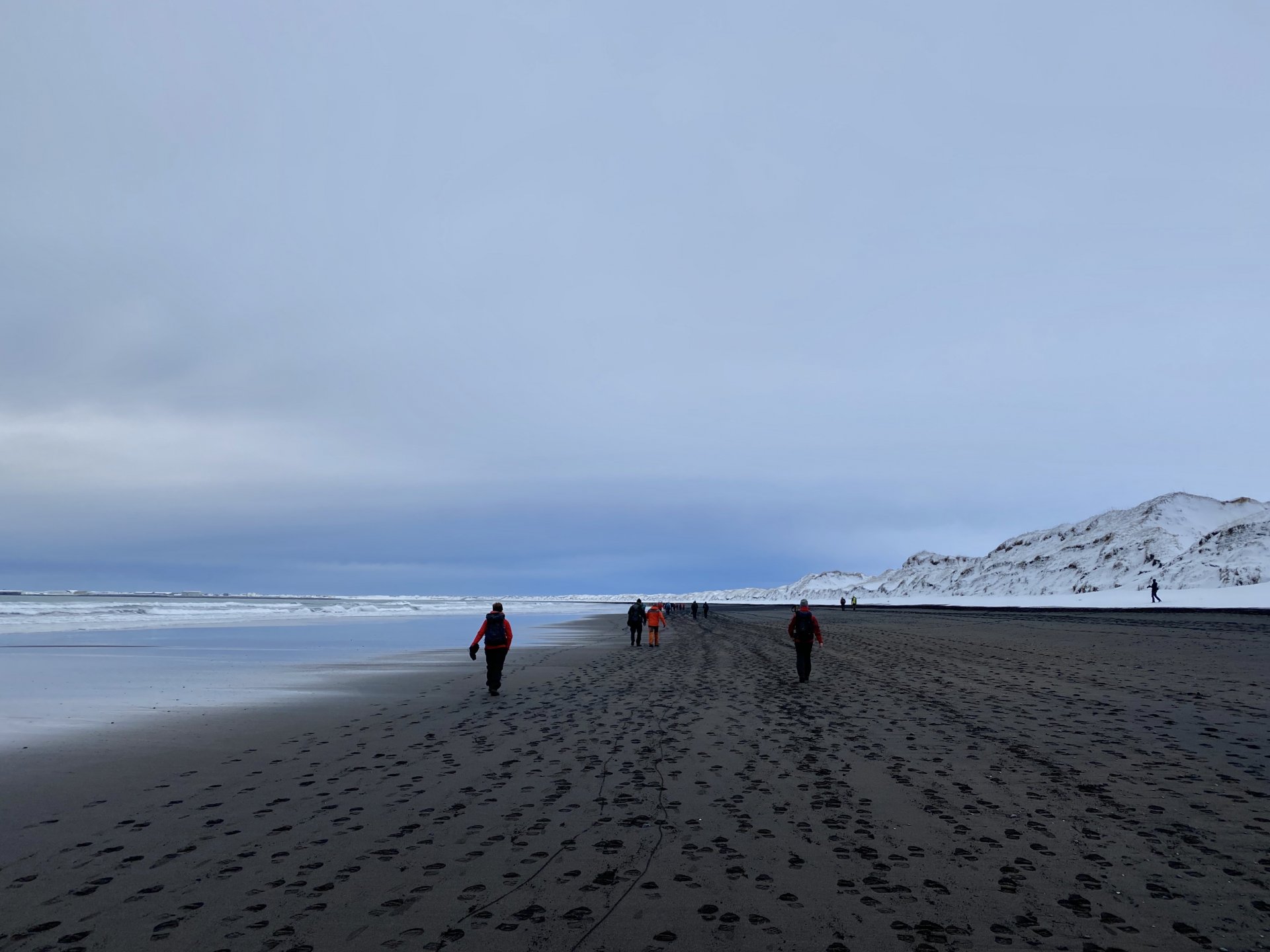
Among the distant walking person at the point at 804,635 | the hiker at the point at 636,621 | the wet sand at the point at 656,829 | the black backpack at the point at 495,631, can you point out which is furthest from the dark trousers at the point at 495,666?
the hiker at the point at 636,621

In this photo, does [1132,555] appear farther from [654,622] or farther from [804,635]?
[804,635]

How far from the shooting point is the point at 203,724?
15.0 m

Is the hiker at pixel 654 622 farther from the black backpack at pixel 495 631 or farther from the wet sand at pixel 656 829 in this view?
the wet sand at pixel 656 829

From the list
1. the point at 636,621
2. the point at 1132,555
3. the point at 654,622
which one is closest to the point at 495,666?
the point at 654,622

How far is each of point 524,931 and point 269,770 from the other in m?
7.31

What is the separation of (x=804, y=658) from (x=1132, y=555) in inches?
5383

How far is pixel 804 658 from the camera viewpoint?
20.9m

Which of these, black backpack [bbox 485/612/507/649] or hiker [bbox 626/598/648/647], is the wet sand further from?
hiker [bbox 626/598/648/647]

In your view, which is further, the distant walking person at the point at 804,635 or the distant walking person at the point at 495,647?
the distant walking person at the point at 804,635

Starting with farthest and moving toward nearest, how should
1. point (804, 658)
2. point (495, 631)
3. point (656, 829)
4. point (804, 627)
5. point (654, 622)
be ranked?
point (654, 622)
point (804, 658)
point (804, 627)
point (495, 631)
point (656, 829)

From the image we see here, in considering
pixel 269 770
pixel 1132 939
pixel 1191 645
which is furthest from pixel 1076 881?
pixel 1191 645

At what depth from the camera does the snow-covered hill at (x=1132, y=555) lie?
331 feet

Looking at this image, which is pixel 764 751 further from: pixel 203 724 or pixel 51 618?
pixel 51 618

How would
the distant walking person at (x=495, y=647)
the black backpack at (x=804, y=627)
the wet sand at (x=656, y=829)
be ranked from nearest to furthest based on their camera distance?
1. the wet sand at (x=656, y=829)
2. the distant walking person at (x=495, y=647)
3. the black backpack at (x=804, y=627)
